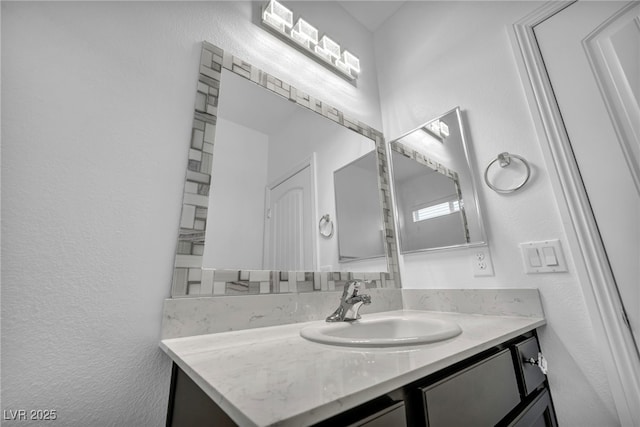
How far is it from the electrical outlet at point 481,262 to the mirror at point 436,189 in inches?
1.6

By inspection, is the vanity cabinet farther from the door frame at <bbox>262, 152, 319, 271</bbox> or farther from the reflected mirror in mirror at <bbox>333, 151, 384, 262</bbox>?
the reflected mirror in mirror at <bbox>333, 151, 384, 262</bbox>

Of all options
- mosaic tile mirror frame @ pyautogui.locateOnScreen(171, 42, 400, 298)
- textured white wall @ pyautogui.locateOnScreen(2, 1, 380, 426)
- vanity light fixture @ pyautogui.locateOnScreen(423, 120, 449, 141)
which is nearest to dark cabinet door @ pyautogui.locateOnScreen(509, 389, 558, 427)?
mosaic tile mirror frame @ pyautogui.locateOnScreen(171, 42, 400, 298)

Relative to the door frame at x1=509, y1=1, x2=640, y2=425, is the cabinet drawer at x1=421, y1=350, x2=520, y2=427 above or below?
below

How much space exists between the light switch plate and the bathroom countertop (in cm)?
29

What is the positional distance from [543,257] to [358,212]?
761 millimetres

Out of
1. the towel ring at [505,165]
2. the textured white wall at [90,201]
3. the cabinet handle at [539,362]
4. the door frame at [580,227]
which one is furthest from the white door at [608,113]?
the textured white wall at [90,201]

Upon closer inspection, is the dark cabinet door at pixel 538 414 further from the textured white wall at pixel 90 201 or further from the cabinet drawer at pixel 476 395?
the textured white wall at pixel 90 201

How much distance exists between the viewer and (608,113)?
89 cm

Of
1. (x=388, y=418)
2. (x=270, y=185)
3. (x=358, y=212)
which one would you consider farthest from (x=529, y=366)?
(x=270, y=185)

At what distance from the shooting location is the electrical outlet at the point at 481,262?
43.6 inches

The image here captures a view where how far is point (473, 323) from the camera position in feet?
2.96

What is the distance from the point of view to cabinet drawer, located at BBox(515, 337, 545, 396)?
752 millimetres

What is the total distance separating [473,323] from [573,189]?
58 centimetres

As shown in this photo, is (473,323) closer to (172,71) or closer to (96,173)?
(96,173)
